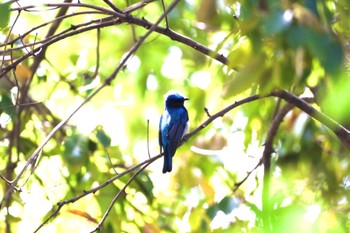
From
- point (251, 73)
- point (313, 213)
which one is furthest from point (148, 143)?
point (251, 73)

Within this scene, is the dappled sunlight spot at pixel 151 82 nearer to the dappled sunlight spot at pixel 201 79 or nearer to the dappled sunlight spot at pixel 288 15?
the dappled sunlight spot at pixel 201 79

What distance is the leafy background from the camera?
501 centimetres

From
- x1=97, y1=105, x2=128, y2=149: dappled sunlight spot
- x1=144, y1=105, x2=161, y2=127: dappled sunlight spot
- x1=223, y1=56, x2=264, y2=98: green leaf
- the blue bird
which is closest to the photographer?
x1=223, y1=56, x2=264, y2=98: green leaf

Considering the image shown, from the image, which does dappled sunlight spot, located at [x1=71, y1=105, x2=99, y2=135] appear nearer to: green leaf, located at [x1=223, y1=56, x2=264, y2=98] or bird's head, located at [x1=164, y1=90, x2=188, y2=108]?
bird's head, located at [x1=164, y1=90, x2=188, y2=108]

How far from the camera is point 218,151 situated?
6.51m

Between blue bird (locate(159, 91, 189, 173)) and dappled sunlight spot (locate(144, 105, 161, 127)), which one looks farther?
dappled sunlight spot (locate(144, 105, 161, 127))

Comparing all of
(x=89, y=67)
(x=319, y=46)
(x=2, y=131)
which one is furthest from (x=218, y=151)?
(x=319, y=46)

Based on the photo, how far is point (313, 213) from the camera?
4.61 m

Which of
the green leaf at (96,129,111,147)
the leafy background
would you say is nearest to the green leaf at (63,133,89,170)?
the leafy background

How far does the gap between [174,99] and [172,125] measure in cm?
71

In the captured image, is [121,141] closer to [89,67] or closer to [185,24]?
[89,67]

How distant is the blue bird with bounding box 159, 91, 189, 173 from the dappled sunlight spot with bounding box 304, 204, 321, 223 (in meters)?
1.09

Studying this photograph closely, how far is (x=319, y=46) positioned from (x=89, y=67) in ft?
15.0

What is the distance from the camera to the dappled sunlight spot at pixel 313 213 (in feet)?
14.0
